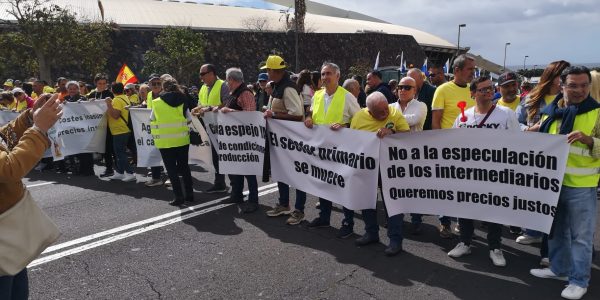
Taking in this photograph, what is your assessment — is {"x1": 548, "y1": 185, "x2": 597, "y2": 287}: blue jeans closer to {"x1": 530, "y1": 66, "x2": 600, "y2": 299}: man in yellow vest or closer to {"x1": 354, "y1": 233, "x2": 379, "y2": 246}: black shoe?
{"x1": 530, "y1": 66, "x2": 600, "y2": 299}: man in yellow vest

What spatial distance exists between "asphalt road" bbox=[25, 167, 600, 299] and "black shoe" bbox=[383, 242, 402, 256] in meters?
0.06

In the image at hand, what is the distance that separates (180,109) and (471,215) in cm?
414

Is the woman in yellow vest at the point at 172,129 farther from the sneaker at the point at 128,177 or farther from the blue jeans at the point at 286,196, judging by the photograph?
the sneaker at the point at 128,177

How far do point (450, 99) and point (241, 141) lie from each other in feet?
8.91

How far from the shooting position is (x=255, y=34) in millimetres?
37188

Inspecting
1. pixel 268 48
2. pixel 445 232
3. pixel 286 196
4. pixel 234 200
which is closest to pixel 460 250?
pixel 445 232

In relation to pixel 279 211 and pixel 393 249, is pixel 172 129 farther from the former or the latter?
pixel 393 249

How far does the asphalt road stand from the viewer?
3.71 m

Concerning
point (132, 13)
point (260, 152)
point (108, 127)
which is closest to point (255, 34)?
point (132, 13)

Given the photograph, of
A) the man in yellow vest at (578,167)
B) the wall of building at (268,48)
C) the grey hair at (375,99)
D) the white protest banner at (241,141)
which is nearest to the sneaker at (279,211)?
the white protest banner at (241,141)

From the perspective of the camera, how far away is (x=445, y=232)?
16.4 feet

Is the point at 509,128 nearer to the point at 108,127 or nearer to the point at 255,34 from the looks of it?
the point at 108,127

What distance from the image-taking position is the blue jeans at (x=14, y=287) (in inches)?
92.2

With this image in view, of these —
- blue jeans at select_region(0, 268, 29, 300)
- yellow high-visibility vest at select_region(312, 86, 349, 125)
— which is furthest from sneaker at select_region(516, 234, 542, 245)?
blue jeans at select_region(0, 268, 29, 300)
